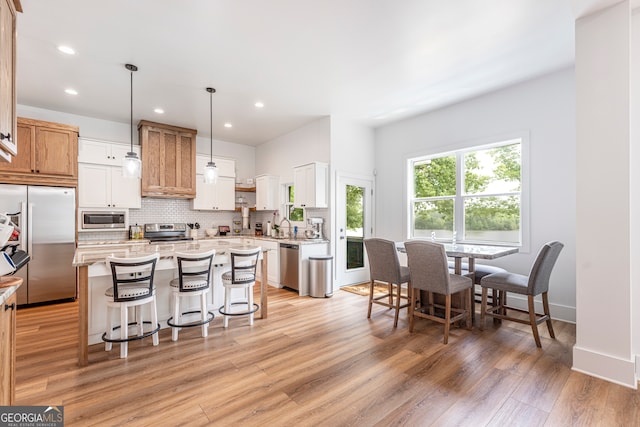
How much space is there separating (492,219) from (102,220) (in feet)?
20.7

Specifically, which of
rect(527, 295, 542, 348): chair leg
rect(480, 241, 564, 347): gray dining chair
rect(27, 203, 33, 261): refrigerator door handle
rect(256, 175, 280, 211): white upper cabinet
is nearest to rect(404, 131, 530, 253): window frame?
rect(480, 241, 564, 347): gray dining chair

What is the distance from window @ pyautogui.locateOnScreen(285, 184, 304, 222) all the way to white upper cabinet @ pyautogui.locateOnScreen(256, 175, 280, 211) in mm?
256

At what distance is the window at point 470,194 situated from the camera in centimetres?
409

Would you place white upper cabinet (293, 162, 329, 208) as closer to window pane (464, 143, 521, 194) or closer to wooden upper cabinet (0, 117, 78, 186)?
window pane (464, 143, 521, 194)

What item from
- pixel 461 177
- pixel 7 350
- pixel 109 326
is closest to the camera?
pixel 7 350

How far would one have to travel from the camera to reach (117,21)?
8.61 ft

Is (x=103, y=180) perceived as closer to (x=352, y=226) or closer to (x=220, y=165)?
(x=220, y=165)

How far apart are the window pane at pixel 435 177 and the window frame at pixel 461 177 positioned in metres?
0.07

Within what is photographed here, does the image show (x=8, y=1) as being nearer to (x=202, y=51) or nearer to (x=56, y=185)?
(x=202, y=51)

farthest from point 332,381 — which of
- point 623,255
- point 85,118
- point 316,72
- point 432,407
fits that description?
point 85,118

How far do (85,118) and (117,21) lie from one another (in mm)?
3345

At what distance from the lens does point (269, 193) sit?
626 cm

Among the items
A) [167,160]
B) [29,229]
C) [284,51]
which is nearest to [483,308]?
[284,51]

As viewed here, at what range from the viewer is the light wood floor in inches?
74.6
